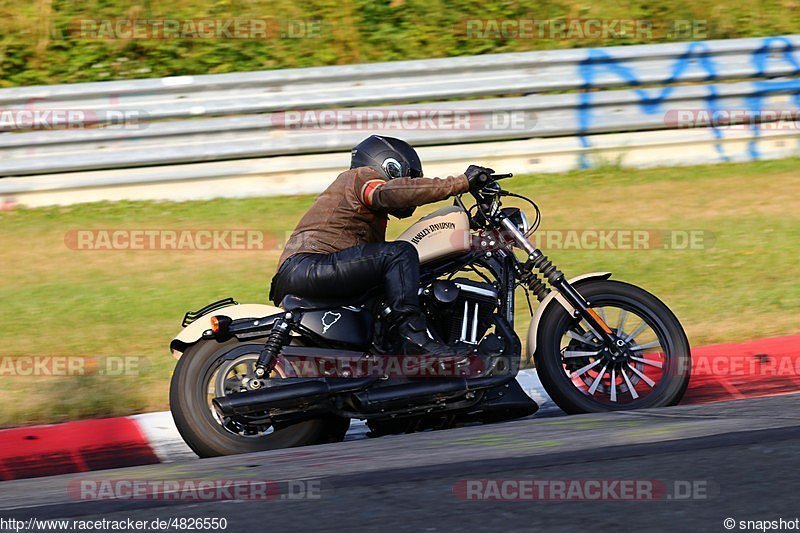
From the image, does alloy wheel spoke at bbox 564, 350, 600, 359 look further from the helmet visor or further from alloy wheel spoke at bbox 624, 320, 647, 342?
the helmet visor

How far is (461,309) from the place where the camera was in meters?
5.32

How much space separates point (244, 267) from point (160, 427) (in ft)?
8.81

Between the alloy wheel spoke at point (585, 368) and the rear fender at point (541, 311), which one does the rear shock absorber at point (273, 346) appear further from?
the alloy wheel spoke at point (585, 368)

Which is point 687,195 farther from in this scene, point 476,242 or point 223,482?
point 223,482

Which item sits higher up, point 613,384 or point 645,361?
point 645,361

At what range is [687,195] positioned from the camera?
369 inches

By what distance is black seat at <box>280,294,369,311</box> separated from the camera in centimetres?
527

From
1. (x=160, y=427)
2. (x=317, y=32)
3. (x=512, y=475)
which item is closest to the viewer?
(x=512, y=475)

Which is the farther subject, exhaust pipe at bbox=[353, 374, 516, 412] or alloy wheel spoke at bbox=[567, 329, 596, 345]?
alloy wheel spoke at bbox=[567, 329, 596, 345]

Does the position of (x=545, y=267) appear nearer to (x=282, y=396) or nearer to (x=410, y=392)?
(x=410, y=392)

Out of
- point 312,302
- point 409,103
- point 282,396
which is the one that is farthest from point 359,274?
point 409,103

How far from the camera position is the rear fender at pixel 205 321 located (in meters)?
5.15

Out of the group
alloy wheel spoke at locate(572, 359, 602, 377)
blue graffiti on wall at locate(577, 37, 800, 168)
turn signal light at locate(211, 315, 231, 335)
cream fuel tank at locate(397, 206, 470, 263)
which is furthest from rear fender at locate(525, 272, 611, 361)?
blue graffiti on wall at locate(577, 37, 800, 168)

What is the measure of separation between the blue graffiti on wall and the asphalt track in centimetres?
539
